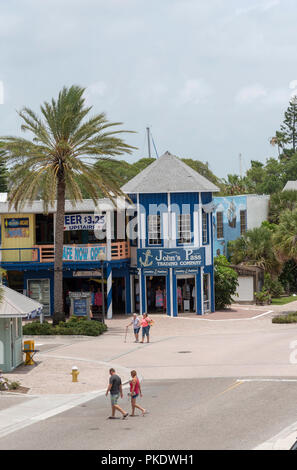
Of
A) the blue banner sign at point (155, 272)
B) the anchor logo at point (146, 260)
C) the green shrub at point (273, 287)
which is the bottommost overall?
the green shrub at point (273, 287)

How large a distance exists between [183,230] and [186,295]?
4117 mm

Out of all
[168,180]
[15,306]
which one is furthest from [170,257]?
[15,306]

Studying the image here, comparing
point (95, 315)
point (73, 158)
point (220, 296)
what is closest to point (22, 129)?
point (73, 158)

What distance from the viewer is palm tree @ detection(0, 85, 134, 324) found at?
39.3m

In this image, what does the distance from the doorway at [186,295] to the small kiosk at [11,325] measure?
59.8ft

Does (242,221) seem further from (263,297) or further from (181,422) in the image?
(181,422)

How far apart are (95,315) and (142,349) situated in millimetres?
12308

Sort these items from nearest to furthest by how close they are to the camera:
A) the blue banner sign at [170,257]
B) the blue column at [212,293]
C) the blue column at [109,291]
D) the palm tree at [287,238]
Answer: the blue column at [109,291]
the blue banner sign at [170,257]
the palm tree at [287,238]
the blue column at [212,293]

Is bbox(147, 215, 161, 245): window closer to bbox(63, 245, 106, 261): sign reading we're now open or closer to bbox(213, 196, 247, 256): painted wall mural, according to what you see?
bbox(63, 245, 106, 261): sign reading we're now open

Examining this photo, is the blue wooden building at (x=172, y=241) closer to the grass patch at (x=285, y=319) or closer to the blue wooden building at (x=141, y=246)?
the blue wooden building at (x=141, y=246)

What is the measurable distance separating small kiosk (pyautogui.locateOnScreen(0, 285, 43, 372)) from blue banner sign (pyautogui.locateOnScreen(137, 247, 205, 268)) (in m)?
16.2

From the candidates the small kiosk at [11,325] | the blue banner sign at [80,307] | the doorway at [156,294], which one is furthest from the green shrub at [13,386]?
the doorway at [156,294]

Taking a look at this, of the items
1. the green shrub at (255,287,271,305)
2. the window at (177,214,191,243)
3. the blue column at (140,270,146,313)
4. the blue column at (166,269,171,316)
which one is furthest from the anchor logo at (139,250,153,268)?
the green shrub at (255,287,271,305)

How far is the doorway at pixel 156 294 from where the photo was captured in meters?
47.3
